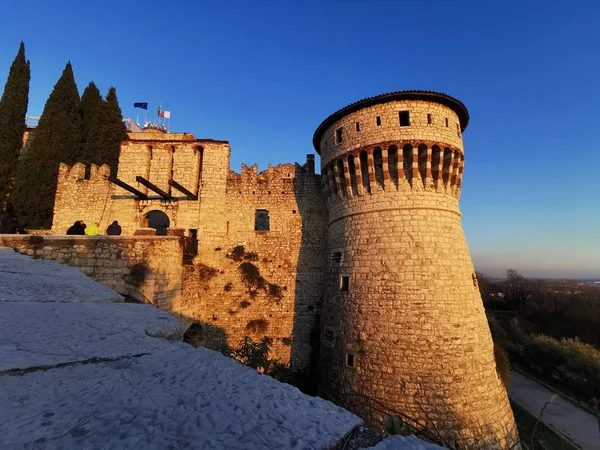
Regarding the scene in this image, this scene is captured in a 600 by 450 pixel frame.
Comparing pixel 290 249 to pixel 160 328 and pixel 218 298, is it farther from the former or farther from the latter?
pixel 160 328

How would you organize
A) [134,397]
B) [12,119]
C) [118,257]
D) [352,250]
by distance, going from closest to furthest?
[134,397] < [118,257] < [352,250] < [12,119]

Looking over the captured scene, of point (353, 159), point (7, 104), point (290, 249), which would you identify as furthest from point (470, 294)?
point (7, 104)

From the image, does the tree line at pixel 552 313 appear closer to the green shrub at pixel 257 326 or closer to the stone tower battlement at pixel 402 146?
the stone tower battlement at pixel 402 146

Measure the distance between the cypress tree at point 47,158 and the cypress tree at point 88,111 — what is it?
21.9 inches

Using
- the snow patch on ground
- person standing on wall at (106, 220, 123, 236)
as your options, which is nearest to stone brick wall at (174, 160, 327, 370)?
person standing on wall at (106, 220, 123, 236)

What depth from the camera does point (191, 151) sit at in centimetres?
1513

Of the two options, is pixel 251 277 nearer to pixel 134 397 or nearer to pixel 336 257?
pixel 336 257

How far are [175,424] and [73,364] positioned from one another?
94 centimetres

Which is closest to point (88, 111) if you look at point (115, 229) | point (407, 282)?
point (115, 229)

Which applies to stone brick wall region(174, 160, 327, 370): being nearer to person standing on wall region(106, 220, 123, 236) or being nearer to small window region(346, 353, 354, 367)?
small window region(346, 353, 354, 367)

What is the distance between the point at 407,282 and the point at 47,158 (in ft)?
73.7

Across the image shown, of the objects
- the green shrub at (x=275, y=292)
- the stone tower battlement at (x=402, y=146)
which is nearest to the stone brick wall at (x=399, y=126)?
the stone tower battlement at (x=402, y=146)

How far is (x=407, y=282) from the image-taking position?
9852 mm

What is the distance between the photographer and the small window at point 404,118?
10.9m
